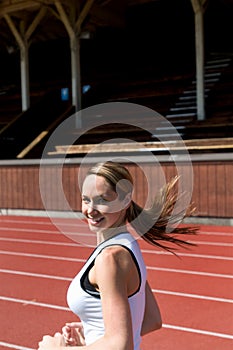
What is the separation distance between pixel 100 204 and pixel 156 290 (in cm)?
391

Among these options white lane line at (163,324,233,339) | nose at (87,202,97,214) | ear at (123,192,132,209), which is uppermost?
ear at (123,192,132,209)

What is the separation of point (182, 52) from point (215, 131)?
784 centimetres

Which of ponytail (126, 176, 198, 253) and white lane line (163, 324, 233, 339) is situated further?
white lane line (163, 324, 233, 339)

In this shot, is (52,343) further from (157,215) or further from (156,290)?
(156,290)

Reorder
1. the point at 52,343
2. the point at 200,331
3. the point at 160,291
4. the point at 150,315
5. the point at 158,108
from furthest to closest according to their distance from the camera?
the point at 158,108, the point at 160,291, the point at 200,331, the point at 150,315, the point at 52,343

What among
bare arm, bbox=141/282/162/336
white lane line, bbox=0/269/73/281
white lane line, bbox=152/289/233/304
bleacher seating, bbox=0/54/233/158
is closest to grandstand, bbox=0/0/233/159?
bleacher seating, bbox=0/54/233/158

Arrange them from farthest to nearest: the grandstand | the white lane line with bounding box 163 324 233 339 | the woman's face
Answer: the grandstand, the white lane line with bounding box 163 324 233 339, the woman's face

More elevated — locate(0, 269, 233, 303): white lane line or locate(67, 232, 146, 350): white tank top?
locate(67, 232, 146, 350): white tank top

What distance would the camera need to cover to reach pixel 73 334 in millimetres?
1500

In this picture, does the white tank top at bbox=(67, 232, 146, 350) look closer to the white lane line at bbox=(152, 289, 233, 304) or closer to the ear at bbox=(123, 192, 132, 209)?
the ear at bbox=(123, 192, 132, 209)

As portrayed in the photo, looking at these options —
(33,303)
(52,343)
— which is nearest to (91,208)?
(52,343)

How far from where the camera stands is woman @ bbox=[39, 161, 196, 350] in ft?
3.90

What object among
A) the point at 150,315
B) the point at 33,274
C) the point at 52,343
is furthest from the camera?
the point at 33,274

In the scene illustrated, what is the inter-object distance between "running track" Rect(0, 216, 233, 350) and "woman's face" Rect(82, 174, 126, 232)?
3.8 inches
